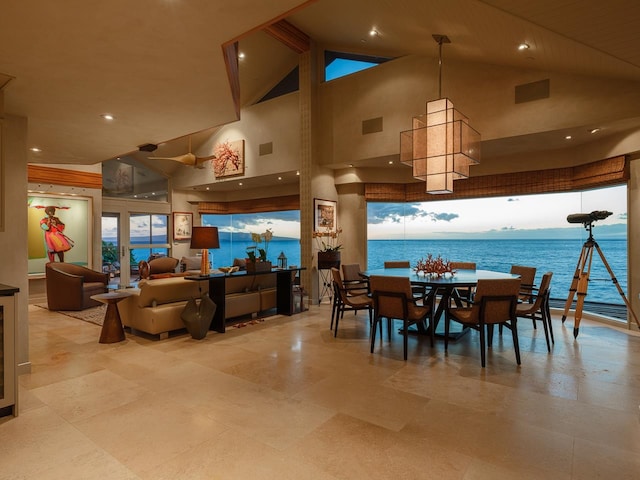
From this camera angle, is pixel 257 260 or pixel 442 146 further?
pixel 257 260

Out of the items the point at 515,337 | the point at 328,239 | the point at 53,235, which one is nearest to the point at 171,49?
the point at 515,337

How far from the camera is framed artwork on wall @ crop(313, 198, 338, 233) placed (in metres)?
7.16

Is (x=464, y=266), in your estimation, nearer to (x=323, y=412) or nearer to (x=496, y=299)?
(x=496, y=299)

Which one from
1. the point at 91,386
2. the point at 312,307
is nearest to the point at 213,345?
the point at 91,386

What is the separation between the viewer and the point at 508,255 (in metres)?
22.6

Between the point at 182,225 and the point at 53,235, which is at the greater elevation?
the point at 182,225

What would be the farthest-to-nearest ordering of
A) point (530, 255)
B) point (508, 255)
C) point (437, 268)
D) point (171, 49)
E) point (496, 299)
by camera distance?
point (508, 255) < point (530, 255) < point (437, 268) < point (496, 299) < point (171, 49)

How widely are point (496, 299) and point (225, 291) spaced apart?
358 centimetres

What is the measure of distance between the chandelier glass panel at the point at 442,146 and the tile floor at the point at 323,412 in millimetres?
2104

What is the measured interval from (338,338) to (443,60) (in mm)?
4764

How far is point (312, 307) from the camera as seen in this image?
22.6 feet

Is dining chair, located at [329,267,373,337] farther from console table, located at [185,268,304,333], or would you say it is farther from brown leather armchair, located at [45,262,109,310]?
brown leather armchair, located at [45,262,109,310]

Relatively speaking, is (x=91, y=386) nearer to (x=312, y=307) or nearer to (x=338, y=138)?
(x=312, y=307)

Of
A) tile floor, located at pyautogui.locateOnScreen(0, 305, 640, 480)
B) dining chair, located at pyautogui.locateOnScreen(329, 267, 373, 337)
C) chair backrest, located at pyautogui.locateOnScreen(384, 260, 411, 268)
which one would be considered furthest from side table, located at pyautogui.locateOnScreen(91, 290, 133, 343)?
chair backrest, located at pyautogui.locateOnScreen(384, 260, 411, 268)
